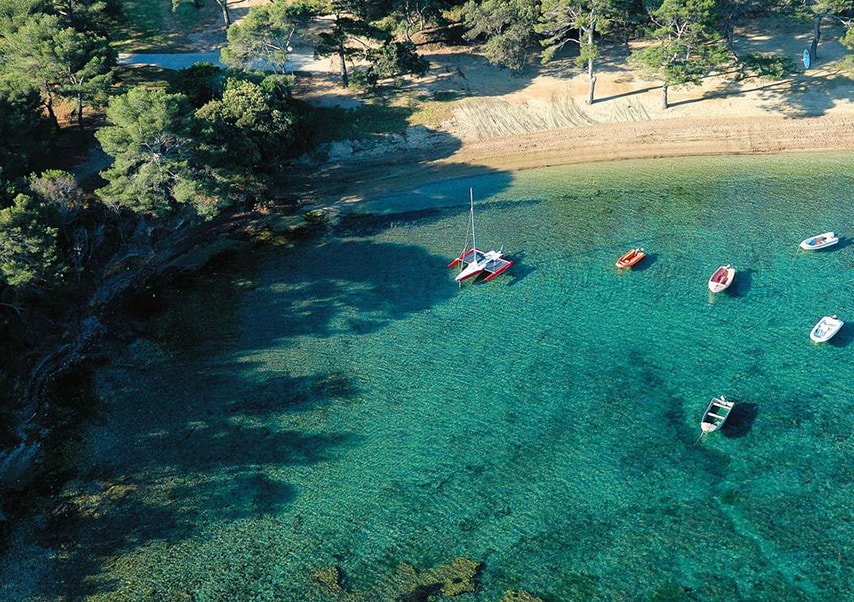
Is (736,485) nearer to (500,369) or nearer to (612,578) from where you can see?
(612,578)

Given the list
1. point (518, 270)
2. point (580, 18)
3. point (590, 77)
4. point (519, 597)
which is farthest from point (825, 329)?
point (580, 18)

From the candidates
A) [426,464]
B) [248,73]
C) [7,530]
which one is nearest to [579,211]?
[426,464]

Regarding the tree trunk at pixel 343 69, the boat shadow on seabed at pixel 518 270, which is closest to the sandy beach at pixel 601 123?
the tree trunk at pixel 343 69

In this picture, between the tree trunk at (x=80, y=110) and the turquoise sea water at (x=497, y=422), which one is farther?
the tree trunk at (x=80, y=110)

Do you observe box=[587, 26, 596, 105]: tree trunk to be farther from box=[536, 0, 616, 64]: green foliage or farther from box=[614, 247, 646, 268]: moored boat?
box=[614, 247, 646, 268]: moored boat

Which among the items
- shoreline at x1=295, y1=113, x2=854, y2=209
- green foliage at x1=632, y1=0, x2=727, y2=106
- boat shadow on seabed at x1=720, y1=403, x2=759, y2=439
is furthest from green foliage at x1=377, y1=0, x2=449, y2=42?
boat shadow on seabed at x1=720, y1=403, x2=759, y2=439

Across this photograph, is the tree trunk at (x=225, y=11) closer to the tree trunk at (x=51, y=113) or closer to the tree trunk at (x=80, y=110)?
the tree trunk at (x=80, y=110)
